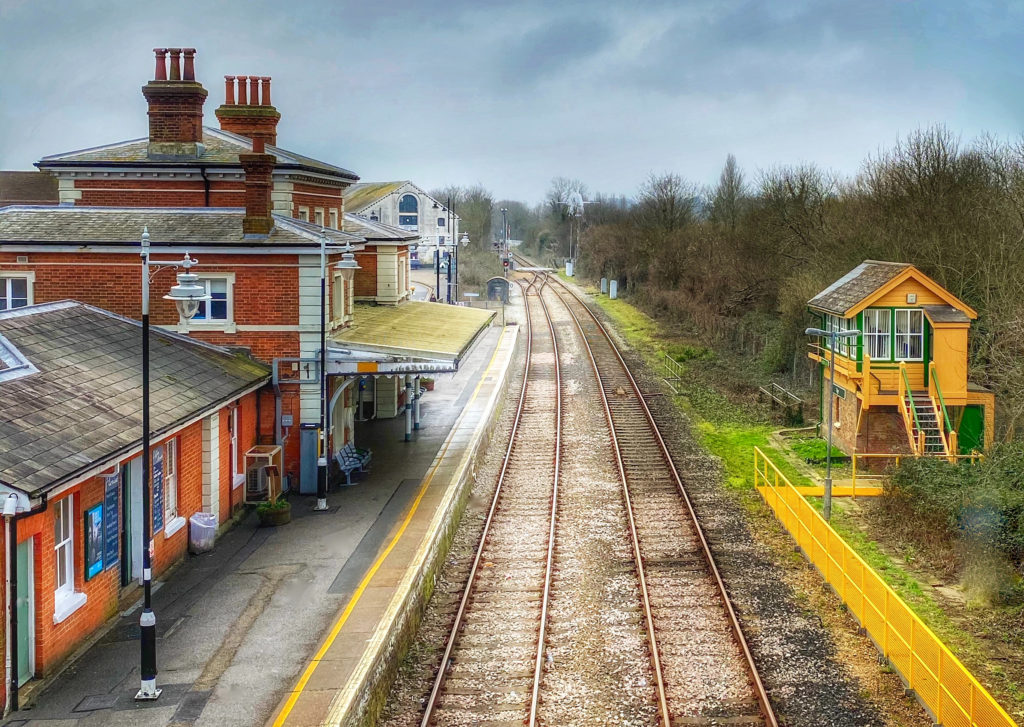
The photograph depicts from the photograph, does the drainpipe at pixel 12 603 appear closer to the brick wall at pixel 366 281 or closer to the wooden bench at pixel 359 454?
the wooden bench at pixel 359 454

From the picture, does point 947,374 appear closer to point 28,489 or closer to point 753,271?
point 28,489

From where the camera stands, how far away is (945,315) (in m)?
22.9

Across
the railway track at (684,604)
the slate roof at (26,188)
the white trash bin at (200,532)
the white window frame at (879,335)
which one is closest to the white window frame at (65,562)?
the white trash bin at (200,532)

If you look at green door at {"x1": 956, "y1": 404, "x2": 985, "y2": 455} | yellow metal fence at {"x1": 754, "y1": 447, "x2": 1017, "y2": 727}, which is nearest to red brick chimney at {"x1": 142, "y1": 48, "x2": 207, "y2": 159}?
yellow metal fence at {"x1": 754, "y1": 447, "x2": 1017, "y2": 727}

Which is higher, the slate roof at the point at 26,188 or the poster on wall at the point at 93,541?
the slate roof at the point at 26,188

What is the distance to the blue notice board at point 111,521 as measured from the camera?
13.7 m

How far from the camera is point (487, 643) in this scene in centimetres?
1395

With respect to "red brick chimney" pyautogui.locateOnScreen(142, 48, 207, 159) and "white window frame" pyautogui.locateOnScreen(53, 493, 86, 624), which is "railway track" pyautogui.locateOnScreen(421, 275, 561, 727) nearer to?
"white window frame" pyautogui.locateOnScreen(53, 493, 86, 624)

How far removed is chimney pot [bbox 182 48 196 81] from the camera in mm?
24328

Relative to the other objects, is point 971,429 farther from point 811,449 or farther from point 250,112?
point 250,112

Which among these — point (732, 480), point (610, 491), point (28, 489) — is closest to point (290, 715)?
point (28, 489)

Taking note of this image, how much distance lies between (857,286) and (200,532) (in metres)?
15.3

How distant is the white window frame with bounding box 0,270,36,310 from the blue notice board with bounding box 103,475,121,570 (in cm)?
795

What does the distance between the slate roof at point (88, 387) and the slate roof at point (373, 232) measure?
931 cm
